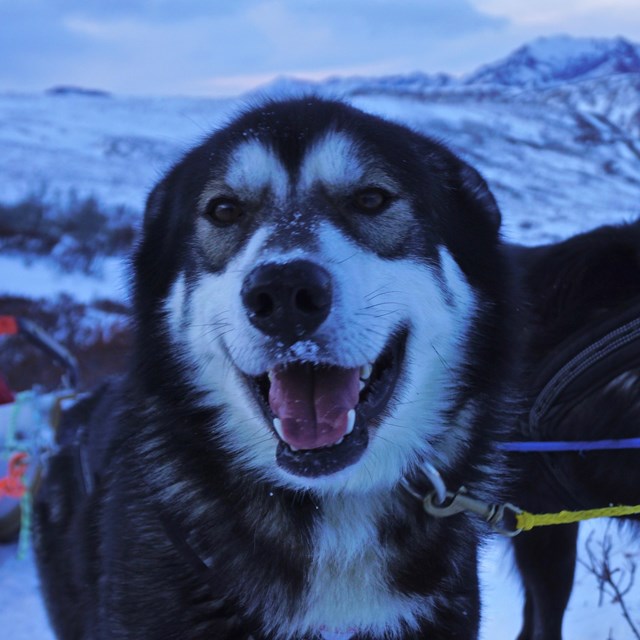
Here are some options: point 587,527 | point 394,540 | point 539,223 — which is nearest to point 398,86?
point 539,223

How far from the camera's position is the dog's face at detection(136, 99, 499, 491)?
4.85 ft

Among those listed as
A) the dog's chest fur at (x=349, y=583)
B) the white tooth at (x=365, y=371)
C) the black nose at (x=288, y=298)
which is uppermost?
the black nose at (x=288, y=298)

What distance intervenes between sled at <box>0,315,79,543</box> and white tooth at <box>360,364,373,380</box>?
188cm

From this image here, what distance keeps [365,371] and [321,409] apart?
0.15 metres

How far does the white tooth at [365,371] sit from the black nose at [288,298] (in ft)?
0.70

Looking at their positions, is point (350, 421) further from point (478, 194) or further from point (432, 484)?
point (478, 194)

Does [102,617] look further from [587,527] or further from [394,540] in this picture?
[587,527]

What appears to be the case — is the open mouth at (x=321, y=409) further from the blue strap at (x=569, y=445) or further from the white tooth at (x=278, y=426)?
the blue strap at (x=569, y=445)

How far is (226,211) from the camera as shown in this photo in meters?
1.79

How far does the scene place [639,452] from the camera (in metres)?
2.21

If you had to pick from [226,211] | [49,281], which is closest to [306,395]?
[226,211]

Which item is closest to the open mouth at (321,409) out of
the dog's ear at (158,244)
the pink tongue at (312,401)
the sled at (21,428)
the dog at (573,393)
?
the pink tongue at (312,401)

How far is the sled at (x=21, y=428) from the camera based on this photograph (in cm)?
324

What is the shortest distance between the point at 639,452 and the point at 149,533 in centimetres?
154
